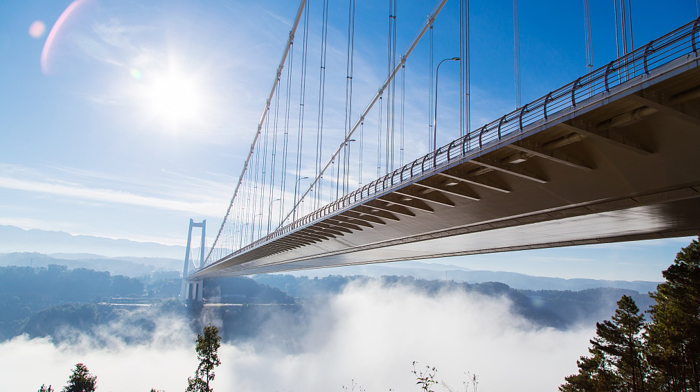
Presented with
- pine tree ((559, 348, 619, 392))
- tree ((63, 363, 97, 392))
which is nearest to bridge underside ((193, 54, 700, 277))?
pine tree ((559, 348, 619, 392))

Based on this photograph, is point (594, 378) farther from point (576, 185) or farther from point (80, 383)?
point (80, 383)

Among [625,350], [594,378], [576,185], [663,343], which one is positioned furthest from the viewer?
[594,378]

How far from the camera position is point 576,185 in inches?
434

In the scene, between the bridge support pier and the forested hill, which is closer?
the bridge support pier

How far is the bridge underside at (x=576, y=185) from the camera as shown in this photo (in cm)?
773

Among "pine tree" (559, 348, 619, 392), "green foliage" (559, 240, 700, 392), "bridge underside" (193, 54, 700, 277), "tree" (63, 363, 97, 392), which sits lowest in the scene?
"tree" (63, 363, 97, 392)

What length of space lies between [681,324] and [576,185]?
11.8m

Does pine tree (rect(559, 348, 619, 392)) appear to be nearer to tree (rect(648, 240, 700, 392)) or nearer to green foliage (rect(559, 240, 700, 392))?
green foliage (rect(559, 240, 700, 392))

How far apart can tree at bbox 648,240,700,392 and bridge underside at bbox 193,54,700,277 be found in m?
2.28

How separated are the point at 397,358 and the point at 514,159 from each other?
91630 millimetres

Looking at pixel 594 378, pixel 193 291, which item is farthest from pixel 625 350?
pixel 193 291

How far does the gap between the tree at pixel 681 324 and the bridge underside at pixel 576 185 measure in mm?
2277

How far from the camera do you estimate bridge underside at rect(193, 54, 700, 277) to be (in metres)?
7.73

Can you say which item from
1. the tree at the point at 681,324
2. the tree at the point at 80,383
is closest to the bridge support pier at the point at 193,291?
the tree at the point at 80,383
